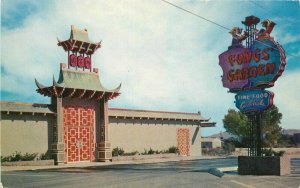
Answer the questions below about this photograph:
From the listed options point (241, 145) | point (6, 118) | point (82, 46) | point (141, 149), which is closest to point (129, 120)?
point (141, 149)

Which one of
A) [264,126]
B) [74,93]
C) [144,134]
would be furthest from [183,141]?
[264,126]

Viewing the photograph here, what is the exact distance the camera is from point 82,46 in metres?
39.3

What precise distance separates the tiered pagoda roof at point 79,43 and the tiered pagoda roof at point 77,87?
1997mm

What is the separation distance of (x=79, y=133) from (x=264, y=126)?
46.2 meters

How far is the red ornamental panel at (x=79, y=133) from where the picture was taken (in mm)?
37906

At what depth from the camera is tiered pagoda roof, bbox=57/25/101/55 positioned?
38.4 m

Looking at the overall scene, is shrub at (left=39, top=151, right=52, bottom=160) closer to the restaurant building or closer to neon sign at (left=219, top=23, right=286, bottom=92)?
the restaurant building

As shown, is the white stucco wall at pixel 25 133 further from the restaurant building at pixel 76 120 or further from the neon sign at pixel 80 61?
the neon sign at pixel 80 61

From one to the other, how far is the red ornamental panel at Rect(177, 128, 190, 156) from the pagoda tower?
42.4 feet

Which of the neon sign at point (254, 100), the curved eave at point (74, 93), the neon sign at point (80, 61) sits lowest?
the neon sign at point (254, 100)

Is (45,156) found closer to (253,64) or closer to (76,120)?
(76,120)

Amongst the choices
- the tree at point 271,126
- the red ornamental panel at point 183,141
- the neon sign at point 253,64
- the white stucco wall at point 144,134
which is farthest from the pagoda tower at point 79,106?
the tree at point 271,126

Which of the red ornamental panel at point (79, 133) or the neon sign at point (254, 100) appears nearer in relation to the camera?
the neon sign at point (254, 100)

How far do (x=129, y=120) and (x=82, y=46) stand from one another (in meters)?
10.7
